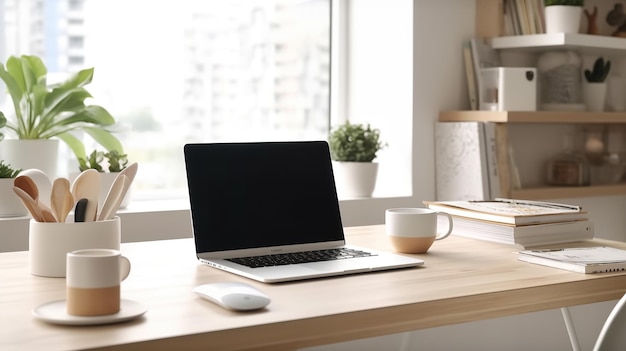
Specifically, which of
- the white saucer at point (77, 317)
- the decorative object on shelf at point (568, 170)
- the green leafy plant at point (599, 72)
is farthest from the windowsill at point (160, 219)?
the white saucer at point (77, 317)

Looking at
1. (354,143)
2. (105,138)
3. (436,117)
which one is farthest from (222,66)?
(436,117)

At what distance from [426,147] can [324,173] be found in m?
1.27

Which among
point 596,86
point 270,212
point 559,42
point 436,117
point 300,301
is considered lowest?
point 300,301

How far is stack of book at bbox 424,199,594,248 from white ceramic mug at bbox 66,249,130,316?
982 mm

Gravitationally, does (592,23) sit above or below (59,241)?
above

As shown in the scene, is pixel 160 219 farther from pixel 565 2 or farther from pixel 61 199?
pixel 565 2

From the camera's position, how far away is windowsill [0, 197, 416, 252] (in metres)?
2.27

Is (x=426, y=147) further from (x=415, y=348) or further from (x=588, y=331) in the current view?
(x=588, y=331)

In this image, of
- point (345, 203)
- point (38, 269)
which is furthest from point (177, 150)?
point (38, 269)

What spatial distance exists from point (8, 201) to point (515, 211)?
4.29 feet

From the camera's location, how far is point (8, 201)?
89.5 inches

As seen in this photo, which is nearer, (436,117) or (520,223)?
(520,223)

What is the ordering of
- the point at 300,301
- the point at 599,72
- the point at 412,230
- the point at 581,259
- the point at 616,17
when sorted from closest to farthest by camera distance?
the point at 300,301
the point at 581,259
the point at 412,230
the point at 599,72
the point at 616,17

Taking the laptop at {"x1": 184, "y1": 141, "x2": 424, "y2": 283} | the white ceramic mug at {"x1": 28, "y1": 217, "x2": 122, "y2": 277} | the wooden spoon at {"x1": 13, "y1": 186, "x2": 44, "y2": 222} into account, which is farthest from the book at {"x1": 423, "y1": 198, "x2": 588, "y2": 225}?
the wooden spoon at {"x1": 13, "y1": 186, "x2": 44, "y2": 222}
